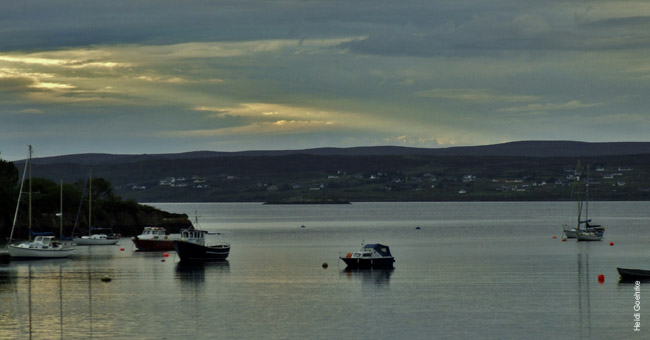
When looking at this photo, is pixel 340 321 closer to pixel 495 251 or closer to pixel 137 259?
pixel 137 259

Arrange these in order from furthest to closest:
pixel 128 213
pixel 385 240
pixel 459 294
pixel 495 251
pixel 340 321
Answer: pixel 128 213
pixel 385 240
pixel 495 251
pixel 459 294
pixel 340 321

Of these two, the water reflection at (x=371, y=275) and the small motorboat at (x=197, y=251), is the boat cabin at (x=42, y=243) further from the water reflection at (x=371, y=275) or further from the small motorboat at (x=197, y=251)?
the water reflection at (x=371, y=275)

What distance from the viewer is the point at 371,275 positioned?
3253 inches

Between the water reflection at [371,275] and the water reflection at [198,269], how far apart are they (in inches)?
469

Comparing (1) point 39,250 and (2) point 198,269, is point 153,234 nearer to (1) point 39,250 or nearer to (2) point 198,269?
(1) point 39,250

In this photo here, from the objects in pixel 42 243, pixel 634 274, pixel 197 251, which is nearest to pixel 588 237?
pixel 197 251

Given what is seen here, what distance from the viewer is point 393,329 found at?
50375 mm

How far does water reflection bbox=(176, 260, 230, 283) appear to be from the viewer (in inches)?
3201

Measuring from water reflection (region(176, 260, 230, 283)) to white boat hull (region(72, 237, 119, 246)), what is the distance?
1603 inches

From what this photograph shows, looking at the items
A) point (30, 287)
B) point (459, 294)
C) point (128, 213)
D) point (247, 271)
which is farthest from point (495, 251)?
point (128, 213)

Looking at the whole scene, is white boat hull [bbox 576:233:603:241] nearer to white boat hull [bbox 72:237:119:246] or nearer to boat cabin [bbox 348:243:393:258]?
boat cabin [bbox 348:243:393:258]

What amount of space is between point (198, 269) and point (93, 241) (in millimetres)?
49795

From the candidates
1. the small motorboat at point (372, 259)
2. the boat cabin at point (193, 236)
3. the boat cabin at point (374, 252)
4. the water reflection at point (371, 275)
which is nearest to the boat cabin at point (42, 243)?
the boat cabin at point (193, 236)

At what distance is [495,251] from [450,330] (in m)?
67.3
